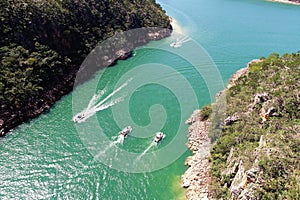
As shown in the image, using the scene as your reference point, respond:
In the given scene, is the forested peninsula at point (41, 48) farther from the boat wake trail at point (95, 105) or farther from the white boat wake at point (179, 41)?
the white boat wake at point (179, 41)

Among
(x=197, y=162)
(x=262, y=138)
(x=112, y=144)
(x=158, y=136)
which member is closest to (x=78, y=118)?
(x=112, y=144)

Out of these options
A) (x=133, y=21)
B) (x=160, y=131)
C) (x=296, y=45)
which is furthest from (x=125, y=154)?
(x=296, y=45)

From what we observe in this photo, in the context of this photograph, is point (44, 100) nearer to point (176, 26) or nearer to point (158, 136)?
point (158, 136)

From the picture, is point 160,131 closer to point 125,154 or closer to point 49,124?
point 125,154

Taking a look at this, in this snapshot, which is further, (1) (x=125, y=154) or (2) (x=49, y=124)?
(2) (x=49, y=124)

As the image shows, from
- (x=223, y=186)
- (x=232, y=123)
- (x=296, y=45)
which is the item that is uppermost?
(x=296, y=45)

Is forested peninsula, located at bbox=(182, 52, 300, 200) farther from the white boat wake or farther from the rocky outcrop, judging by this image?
the white boat wake

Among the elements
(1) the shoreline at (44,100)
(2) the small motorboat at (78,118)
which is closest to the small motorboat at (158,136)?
(2) the small motorboat at (78,118)

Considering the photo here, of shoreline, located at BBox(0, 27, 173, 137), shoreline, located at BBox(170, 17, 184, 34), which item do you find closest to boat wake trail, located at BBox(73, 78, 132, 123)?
shoreline, located at BBox(0, 27, 173, 137)
